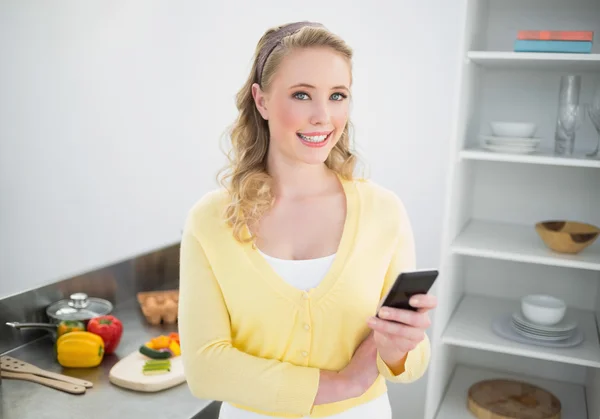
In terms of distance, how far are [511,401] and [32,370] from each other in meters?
1.54

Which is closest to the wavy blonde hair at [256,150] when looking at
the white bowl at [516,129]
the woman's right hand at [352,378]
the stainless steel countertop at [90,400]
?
the woman's right hand at [352,378]

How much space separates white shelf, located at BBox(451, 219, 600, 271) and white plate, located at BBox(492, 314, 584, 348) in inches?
9.3

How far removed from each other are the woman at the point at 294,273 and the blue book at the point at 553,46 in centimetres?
93

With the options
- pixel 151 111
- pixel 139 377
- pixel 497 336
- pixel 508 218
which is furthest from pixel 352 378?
pixel 151 111

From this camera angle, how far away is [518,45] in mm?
2014

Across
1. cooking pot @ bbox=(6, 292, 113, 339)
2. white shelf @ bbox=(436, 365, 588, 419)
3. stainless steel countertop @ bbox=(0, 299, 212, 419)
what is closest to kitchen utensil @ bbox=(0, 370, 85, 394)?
stainless steel countertop @ bbox=(0, 299, 212, 419)

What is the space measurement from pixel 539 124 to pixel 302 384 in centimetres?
158

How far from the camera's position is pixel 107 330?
2.01m

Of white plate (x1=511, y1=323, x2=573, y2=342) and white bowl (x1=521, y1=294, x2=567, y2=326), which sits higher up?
white bowl (x1=521, y1=294, x2=567, y2=326)

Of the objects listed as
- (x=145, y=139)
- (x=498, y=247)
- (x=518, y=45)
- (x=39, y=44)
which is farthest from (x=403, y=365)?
(x=39, y=44)

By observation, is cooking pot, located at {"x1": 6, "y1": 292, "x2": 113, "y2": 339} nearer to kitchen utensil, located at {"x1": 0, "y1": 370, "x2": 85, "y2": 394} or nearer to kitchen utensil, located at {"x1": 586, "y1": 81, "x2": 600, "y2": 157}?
kitchen utensil, located at {"x1": 0, "y1": 370, "x2": 85, "y2": 394}

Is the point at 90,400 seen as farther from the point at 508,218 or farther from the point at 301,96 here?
the point at 508,218

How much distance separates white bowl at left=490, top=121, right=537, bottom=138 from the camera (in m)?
2.14

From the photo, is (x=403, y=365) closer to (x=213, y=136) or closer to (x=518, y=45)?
(x=518, y=45)
